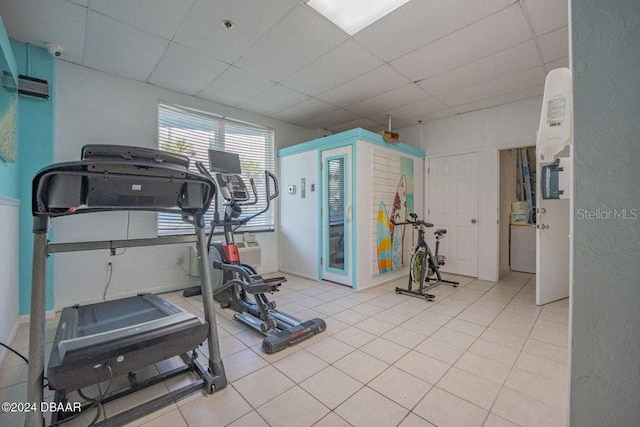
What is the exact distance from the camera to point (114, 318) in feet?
6.48

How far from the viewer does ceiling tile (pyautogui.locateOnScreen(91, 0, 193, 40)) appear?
219cm

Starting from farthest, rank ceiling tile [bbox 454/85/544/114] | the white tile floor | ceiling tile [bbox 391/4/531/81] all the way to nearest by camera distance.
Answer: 1. ceiling tile [bbox 454/85/544/114]
2. ceiling tile [bbox 391/4/531/81]
3. the white tile floor

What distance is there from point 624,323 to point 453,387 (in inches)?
48.8

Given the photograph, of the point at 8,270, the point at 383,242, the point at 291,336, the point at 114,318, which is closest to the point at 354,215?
the point at 383,242

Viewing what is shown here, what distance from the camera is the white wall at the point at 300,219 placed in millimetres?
4449

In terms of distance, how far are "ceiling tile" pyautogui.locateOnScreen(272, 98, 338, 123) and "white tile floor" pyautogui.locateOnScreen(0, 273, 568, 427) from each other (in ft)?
10.2

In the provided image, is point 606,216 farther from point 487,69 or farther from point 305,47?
point 487,69

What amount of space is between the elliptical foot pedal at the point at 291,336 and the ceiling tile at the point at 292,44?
9.07 ft

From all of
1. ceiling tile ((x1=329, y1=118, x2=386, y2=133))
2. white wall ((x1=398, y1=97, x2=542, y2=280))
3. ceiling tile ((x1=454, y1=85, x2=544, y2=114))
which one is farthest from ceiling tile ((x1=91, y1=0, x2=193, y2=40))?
white wall ((x1=398, y1=97, x2=542, y2=280))

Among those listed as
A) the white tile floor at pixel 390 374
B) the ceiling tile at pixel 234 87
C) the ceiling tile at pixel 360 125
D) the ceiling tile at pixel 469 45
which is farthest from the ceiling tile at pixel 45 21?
the ceiling tile at pixel 360 125

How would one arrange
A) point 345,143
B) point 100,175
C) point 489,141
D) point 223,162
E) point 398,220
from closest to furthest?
point 100,175 → point 223,162 → point 345,143 → point 489,141 → point 398,220

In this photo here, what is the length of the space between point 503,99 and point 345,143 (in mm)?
2498

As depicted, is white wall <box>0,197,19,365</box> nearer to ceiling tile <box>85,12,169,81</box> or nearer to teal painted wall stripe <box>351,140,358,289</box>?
ceiling tile <box>85,12,169,81</box>

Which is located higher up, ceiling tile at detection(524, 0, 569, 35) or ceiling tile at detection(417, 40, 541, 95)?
ceiling tile at detection(417, 40, 541, 95)
